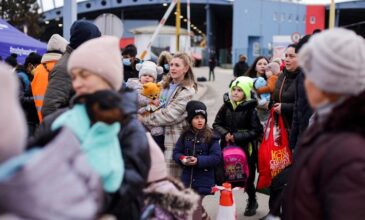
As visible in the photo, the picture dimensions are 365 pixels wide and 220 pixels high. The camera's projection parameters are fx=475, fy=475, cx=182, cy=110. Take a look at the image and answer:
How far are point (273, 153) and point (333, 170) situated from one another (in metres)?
3.25

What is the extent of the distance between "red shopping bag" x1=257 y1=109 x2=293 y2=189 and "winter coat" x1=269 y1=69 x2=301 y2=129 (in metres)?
0.10

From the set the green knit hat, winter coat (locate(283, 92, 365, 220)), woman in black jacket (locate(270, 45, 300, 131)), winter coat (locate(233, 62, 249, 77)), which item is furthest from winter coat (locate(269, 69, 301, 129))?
winter coat (locate(233, 62, 249, 77))

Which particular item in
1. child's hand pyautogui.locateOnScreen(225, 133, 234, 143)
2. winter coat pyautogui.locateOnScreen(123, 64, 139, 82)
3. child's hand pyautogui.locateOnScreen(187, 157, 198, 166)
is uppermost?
winter coat pyautogui.locateOnScreen(123, 64, 139, 82)

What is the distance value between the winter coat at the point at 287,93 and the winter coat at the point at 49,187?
379 cm

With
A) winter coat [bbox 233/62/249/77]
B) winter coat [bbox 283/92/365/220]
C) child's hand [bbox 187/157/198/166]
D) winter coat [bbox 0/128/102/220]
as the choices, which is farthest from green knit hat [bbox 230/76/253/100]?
winter coat [bbox 233/62/249/77]

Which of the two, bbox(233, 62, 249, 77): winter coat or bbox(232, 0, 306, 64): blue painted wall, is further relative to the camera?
bbox(232, 0, 306, 64): blue painted wall

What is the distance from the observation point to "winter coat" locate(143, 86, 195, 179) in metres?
4.99

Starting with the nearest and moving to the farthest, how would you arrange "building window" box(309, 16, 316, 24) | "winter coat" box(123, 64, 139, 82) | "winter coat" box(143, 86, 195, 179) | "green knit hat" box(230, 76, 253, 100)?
1. "winter coat" box(143, 86, 195, 179)
2. "green knit hat" box(230, 76, 253, 100)
3. "winter coat" box(123, 64, 139, 82)
4. "building window" box(309, 16, 316, 24)

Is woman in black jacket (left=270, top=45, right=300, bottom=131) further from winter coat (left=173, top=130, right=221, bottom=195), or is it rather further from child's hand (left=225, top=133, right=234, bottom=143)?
winter coat (left=173, top=130, right=221, bottom=195)

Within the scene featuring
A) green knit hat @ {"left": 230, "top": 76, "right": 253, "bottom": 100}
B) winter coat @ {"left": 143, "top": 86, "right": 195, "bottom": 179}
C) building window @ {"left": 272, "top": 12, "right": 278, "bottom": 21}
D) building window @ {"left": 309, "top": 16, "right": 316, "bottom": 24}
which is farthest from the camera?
building window @ {"left": 309, "top": 16, "right": 316, "bottom": 24}

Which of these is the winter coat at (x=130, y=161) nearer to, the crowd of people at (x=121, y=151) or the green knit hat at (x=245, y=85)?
the crowd of people at (x=121, y=151)

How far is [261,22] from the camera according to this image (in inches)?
1853

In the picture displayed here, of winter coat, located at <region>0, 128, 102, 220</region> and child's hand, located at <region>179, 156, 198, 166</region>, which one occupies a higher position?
winter coat, located at <region>0, 128, 102, 220</region>

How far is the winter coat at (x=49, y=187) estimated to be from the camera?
1.58m
